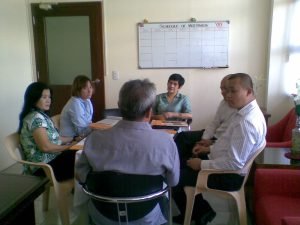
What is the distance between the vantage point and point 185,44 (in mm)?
4059

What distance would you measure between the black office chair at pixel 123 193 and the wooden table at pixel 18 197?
0.34 meters

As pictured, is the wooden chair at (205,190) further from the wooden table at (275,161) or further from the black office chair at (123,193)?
the black office chair at (123,193)

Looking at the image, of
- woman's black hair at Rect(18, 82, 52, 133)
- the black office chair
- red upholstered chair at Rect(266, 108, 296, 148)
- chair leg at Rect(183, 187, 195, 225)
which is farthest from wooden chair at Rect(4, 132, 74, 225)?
red upholstered chair at Rect(266, 108, 296, 148)

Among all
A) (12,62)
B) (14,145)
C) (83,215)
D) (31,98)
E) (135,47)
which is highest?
(135,47)

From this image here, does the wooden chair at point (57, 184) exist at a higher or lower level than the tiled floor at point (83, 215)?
higher

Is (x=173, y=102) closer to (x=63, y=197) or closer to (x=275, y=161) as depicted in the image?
(x=275, y=161)

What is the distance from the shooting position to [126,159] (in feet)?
4.36

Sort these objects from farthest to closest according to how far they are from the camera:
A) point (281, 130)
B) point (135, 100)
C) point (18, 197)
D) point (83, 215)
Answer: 1. point (281, 130)
2. point (83, 215)
3. point (135, 100)
4. point (18, 197)

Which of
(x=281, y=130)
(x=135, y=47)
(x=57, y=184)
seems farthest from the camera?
(x=135, y=47)

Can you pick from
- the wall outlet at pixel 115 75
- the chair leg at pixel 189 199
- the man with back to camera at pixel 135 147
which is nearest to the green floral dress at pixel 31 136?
the man with back to camera at pixel 135 147

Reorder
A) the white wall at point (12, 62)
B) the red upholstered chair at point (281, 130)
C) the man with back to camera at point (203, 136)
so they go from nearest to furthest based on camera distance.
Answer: the man with back to camera at point (203, 136)
the red upholstered chair at point (281, 130)
the white wall at point (12, 62)

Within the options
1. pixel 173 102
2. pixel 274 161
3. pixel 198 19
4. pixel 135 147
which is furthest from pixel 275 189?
pixel 198 19

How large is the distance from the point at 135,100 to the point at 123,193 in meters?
0.44

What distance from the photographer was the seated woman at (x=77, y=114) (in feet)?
8.95
